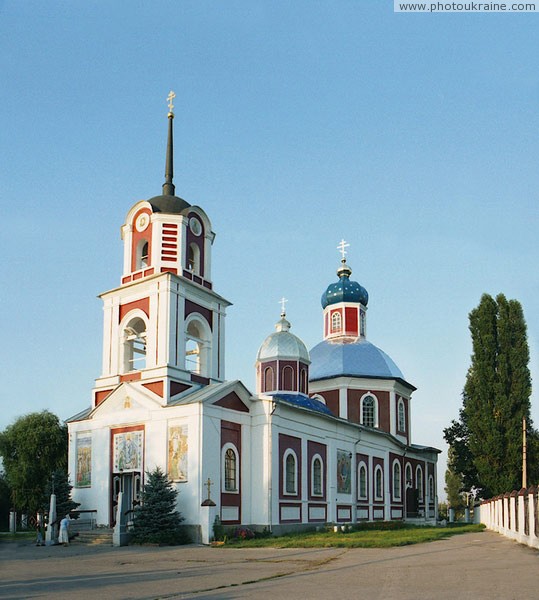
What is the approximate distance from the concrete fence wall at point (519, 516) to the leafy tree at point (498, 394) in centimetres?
773

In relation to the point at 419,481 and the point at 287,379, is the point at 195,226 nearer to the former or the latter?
the point at 287,379

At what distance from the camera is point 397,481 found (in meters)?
43.8

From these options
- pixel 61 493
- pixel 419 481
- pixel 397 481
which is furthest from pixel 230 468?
pixel 419 481

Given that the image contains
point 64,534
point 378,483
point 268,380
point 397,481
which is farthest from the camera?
point 397,481

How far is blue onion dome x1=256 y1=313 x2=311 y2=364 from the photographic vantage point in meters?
37.0

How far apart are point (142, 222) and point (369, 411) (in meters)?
20.0

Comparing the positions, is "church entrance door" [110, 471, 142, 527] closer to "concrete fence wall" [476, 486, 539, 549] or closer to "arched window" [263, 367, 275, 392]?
"arched window" [263, 367, 275, 392]

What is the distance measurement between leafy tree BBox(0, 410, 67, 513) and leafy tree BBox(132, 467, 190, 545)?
17143mm

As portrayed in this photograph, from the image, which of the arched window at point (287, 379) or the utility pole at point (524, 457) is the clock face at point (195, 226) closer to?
the arched window at point (287, 379)

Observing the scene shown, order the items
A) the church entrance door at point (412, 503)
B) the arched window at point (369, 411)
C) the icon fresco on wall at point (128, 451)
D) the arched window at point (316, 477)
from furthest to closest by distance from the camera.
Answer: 1. the church entrance door at point (412, 503)
2. the arched window at point (369, 411)
3. the arched window at point (316, 477)
4. the icon fresco on wall at point (128, 451)

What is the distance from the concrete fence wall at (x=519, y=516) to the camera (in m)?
19.4

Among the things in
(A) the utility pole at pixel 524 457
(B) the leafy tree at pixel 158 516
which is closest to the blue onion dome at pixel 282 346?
(A) the utility pole at pixel 524 457

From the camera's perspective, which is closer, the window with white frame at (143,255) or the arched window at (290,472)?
the arched window at (290,472)

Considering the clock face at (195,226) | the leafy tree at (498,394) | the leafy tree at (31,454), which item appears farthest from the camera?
the leafy tree at (31,454)
